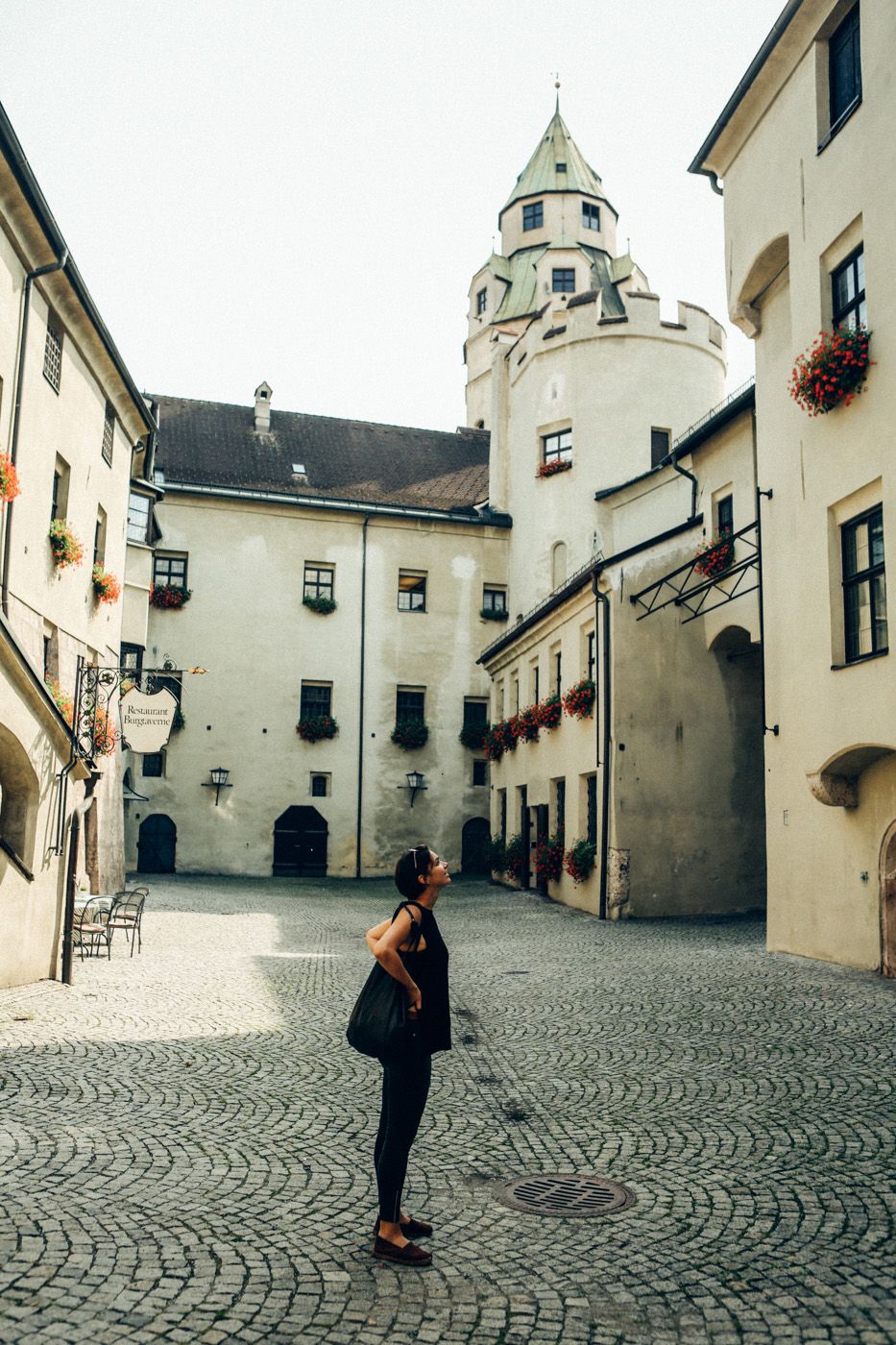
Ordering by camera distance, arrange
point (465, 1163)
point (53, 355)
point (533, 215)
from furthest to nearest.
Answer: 1. point (533, 215)
2. point (53, 355)
3. point (465, 1163)

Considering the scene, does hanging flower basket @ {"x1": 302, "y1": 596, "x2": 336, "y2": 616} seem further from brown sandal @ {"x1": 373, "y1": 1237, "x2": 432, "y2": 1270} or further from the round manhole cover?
brown sandal @ {"x1": 373, "y1": 1237, "x2": 432, "y2": 1270}

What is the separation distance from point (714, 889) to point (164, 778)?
19.2m

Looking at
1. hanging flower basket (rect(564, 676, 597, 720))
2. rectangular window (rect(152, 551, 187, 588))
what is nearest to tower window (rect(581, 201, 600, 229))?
rectangular window (rect(152, 551, 187, 588))

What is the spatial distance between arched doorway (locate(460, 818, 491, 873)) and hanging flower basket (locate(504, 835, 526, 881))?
6472 millimetres

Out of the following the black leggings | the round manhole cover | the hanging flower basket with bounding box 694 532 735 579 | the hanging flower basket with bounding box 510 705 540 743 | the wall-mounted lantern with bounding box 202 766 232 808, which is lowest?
the round manhole cover

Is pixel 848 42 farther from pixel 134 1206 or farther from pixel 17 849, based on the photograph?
pixel 134 1206

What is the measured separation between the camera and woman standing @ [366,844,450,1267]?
5207mm

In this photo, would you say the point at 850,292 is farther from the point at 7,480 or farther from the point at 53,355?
the point at 53,355

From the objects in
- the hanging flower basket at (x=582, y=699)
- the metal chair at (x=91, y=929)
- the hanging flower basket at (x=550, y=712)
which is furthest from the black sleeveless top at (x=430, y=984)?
the hanging flower basket at (x=550, y=712)

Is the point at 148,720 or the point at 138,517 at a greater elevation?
the point at 138,517

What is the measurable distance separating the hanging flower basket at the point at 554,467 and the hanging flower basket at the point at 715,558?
15375 mm

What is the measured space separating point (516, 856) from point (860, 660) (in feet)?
59.9

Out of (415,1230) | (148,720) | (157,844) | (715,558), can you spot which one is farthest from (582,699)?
(415,1230)

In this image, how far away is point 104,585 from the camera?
2278 centimetres
